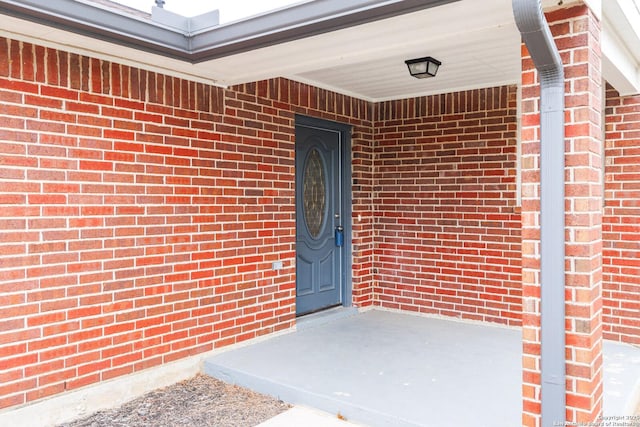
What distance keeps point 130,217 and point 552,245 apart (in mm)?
2883

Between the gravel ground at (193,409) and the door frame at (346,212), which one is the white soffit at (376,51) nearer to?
the door frame at (346,212)

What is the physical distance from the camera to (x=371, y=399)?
3.39m

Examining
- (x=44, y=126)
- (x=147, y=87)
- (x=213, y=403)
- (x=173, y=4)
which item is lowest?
(x=213, y=403)

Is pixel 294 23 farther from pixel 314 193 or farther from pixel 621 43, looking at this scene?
pixel 314 193

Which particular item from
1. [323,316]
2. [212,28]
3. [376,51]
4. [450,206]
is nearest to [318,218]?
[323,316]

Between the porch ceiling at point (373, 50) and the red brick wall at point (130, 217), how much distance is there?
0.20 metres

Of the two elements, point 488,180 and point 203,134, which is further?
point 488,180

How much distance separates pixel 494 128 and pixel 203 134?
3083 mm

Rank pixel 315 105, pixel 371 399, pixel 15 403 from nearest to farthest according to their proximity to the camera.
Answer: pixel 15 403, pixel 371 399, pixel 315 105

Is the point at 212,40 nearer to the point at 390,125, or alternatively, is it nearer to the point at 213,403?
the point at 213,403

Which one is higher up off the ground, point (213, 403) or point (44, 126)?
point (44, 126)

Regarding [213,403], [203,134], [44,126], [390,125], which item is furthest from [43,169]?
[390,125]

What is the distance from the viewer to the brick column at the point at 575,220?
96.7 inches

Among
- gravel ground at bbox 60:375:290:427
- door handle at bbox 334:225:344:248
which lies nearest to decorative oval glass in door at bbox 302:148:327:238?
door handle at bbox 334:225:344:248
